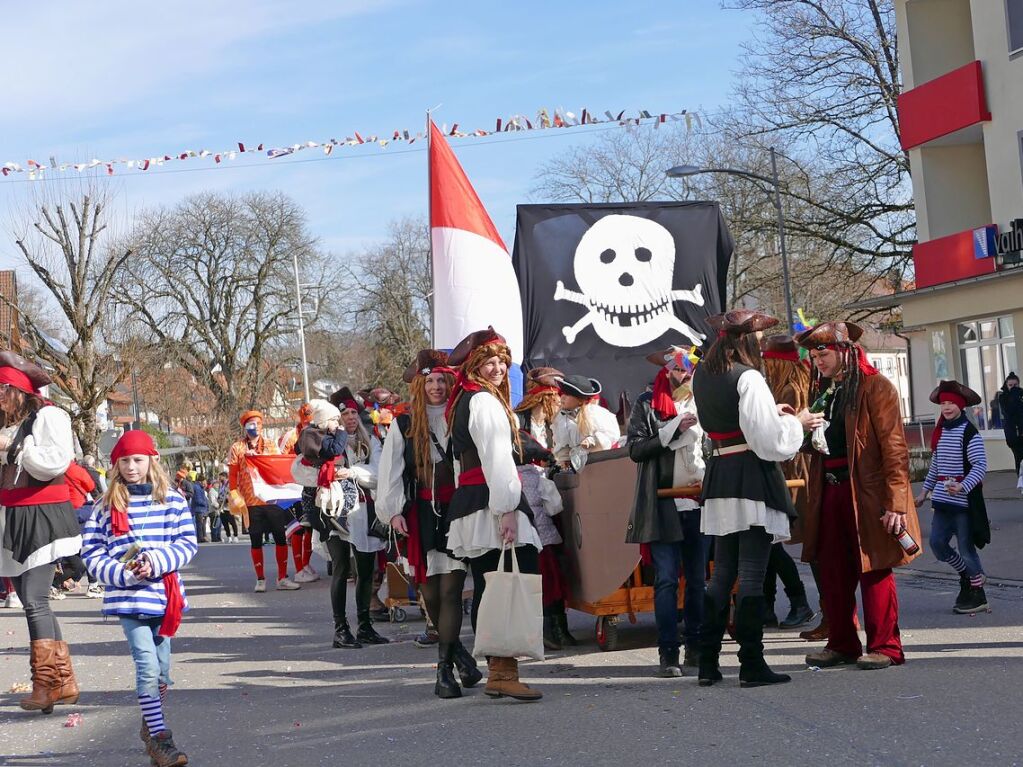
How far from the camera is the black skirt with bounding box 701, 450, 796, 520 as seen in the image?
21.6 feet

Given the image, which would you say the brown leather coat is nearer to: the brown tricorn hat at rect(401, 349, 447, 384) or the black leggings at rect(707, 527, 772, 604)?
the black leggings at rect(707, 527, 772, 604)

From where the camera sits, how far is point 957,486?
30.8ft

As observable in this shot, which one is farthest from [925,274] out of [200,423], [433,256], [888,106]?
[200,423]

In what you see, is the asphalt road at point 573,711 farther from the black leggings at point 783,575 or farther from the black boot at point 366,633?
the black leggings at point 783,575

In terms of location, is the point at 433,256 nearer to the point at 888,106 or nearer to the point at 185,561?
the point at 185,561

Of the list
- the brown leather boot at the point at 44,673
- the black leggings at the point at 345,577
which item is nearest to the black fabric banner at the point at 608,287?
the black leggings at the point at 345,577

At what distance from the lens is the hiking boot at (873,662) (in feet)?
23.1

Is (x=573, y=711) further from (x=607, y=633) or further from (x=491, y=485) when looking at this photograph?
(x=607, y=633)

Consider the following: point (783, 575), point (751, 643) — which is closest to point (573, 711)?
point (751, 643)

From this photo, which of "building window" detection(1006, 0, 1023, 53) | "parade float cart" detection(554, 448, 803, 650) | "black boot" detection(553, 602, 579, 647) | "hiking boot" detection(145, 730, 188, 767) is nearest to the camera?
"hiking boot" detection(145, 730, 188, 767)

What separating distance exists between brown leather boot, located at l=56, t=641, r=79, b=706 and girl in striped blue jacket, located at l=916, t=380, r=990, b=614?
18.8 ft

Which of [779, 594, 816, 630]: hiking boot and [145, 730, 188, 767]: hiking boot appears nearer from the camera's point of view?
[145, 730, 188, 767]: hiking boot

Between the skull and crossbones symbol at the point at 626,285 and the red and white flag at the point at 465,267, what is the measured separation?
75cm

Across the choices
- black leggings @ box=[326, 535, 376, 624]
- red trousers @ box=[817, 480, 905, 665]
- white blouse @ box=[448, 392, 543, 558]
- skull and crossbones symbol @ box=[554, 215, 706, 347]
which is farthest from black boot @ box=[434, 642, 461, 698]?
skull and crossbones symbol @ box=[554, 215, 706, 347]
